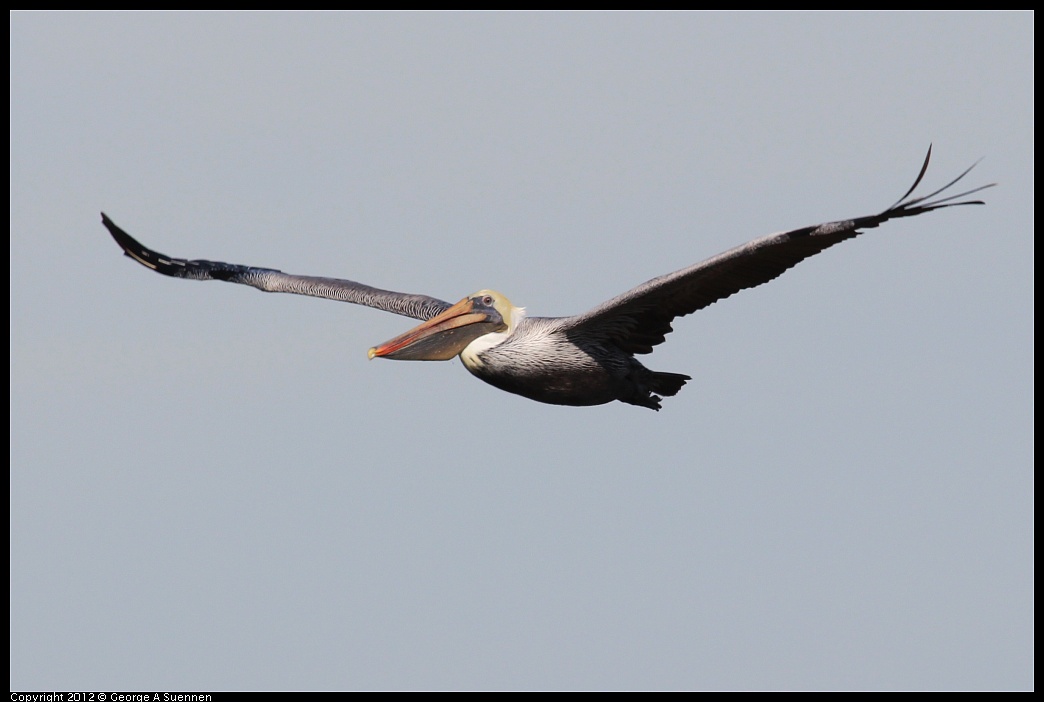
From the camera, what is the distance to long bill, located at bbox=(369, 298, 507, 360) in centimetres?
1241

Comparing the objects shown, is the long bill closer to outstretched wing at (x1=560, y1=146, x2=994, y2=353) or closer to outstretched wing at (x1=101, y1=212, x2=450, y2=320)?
outstretched wing at (x1=560, y1=146, x2=994, y2=353)

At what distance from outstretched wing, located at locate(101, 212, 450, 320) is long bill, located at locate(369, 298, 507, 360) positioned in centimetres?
215

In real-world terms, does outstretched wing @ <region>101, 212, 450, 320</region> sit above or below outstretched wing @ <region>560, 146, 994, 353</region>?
above

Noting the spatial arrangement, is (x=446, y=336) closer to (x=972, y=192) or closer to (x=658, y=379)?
(x=658, y=379)

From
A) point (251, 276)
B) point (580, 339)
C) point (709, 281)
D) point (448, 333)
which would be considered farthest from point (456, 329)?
point (251, 276)

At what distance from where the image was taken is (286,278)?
15.1 m

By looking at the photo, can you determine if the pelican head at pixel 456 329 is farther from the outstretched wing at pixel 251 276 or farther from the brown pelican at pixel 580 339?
the outstretched wing at pixel 251 276

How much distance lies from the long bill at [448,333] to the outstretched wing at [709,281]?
0.72 meters

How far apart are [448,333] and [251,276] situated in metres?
3.44

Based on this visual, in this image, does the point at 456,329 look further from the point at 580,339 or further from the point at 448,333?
the point at 580,339

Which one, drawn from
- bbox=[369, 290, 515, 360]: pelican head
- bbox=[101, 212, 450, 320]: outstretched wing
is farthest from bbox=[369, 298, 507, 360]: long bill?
bbox=[101, 212, 450, 320]: outstretched wing

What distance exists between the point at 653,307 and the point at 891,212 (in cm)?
231

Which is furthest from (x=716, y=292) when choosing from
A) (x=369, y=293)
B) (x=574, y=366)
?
(x=369, y=293)

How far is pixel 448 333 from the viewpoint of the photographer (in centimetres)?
1250
